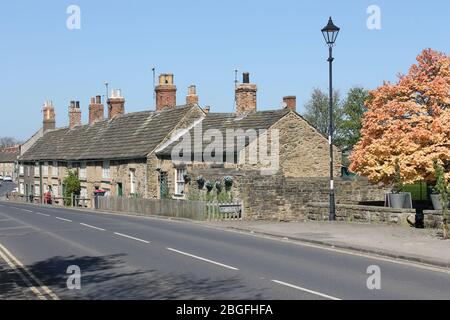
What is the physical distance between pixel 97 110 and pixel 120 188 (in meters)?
16.9

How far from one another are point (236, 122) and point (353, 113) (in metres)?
42.6

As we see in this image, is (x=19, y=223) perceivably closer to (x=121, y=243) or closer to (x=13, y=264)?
(x=121, y=243)

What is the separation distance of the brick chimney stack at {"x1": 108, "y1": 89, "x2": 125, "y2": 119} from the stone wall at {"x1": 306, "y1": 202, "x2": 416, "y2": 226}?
34.4 metres

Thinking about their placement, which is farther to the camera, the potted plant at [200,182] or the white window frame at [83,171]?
the white window frame at [83,171]

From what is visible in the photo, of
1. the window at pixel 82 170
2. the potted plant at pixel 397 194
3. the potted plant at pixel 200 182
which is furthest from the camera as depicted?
the window at pixel 82 170

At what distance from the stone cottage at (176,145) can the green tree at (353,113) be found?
32765 mm

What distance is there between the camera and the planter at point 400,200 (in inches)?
938

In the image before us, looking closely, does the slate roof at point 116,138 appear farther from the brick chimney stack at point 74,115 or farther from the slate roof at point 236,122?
the slate roof at point 236,122

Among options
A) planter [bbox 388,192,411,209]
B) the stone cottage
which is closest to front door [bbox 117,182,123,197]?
the stone cottage

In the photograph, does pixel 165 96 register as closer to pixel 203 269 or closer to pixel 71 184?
pixel 71 184

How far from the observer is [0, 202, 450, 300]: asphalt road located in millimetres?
11547

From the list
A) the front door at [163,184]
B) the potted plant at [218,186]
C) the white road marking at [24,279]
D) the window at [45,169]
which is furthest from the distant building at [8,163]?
→ the white road marking at [24,279]

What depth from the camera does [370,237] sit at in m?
20.2

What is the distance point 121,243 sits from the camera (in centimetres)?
2006
